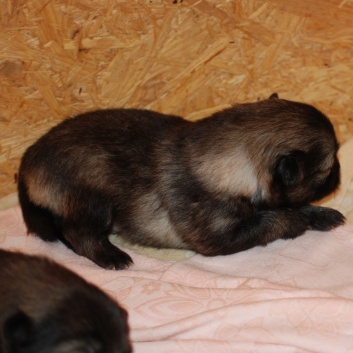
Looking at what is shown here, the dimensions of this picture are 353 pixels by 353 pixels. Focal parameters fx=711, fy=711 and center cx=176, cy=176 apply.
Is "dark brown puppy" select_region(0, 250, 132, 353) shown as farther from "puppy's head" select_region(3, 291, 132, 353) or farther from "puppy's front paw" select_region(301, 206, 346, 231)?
"puppy's front paw" select_region(301, 206, 346, 231)

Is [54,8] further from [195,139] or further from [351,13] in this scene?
[351,13]

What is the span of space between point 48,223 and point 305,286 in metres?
1.73

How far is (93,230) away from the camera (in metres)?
4.61

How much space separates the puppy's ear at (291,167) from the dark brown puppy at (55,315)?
4.71 ft

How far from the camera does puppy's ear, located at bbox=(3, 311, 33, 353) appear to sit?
3051 mm

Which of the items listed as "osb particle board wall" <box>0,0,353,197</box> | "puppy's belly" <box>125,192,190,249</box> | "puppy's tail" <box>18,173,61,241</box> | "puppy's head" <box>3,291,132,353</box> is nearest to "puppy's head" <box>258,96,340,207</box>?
"puppy's belly" <box>125,192,190,249</box>

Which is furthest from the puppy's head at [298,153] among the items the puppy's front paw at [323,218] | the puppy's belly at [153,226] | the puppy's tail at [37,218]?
the puppy's tail at [37,218]

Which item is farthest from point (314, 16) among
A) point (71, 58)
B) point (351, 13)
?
point (71, 58)

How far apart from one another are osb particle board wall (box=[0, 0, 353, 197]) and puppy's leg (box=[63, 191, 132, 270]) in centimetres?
92

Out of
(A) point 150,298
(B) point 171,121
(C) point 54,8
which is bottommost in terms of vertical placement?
(A) point 150,298

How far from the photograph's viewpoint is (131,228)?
4684mm

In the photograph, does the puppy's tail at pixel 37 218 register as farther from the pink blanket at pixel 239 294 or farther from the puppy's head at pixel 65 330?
the puppy's head at pixel 65 330

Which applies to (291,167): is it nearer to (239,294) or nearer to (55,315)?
(239,294)

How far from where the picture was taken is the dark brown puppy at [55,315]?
3098 millimetres
